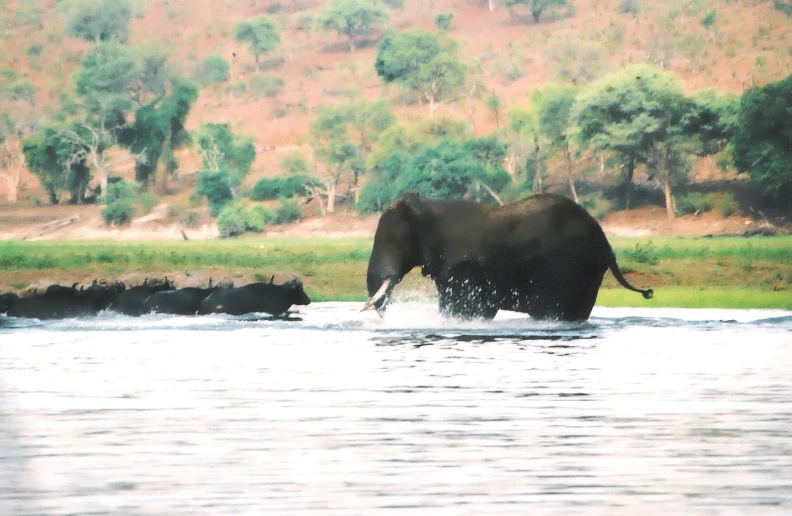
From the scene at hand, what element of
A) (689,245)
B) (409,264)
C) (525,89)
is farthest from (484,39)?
(409,264)

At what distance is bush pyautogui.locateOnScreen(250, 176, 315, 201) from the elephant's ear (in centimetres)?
4407

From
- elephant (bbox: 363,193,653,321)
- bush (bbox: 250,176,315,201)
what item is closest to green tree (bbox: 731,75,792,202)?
bush (bbox: 250,176,315,201)

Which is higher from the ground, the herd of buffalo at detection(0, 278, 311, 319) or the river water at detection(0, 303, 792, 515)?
the river water at detection(0, 303, 792, 515)

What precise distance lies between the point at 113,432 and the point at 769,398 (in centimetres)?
574

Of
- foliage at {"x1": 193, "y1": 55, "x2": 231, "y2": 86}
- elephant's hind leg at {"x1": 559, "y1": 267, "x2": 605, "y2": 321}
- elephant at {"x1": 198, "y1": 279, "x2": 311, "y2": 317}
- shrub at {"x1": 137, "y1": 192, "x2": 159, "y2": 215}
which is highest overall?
foliage at {"x1": 193, "y1": 55, "x2": 231, "y2": 86}

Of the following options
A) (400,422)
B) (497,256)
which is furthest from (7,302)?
(400,422)

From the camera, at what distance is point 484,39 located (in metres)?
87.6

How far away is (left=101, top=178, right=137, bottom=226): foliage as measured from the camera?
61656 millimetres

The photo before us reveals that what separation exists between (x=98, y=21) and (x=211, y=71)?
7.00 meters

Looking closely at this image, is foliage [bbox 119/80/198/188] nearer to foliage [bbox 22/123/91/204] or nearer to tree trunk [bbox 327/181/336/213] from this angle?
foliage [bbox 22/123/91/204]

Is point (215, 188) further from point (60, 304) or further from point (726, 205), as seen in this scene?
point (60, 304)

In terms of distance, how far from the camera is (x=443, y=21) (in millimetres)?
87750

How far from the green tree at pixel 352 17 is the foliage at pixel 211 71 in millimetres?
7598

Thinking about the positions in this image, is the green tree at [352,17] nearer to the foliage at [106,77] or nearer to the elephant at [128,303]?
the foliage at [106,77]
